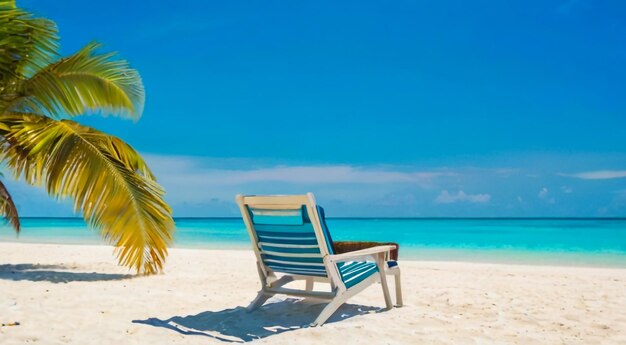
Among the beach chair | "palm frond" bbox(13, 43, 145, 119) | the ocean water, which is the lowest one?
the ocean water

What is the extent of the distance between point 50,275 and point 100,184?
1.57 metres

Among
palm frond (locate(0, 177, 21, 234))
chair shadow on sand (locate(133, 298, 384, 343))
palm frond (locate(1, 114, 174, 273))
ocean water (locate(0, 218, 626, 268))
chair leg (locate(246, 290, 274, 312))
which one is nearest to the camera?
chair shadow on sand (locate(133, 298, 384, 343))

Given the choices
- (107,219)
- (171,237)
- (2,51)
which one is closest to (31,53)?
(2,51)

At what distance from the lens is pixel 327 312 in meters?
4.43

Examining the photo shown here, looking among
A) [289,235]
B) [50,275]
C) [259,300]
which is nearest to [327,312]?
[289,235]

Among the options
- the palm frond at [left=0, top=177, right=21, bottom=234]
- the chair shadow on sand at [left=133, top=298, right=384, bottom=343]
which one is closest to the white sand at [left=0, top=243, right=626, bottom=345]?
the chair shadow on sand at [left=133, top=298, right=384, bottom=343]

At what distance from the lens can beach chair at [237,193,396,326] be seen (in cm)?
442

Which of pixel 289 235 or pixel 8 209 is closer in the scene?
pixel 289 235

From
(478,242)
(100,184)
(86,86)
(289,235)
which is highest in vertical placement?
(86,86)

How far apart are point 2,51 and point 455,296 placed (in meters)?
6.54

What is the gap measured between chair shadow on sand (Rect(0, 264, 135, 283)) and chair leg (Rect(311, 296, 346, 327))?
165 inches

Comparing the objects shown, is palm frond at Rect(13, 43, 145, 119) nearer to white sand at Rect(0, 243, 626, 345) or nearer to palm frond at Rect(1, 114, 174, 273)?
palm frond at Rect(1, 114, 174, 273)

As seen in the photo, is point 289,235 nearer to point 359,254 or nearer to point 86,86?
point 359,254

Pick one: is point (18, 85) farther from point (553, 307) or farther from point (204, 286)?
point (553, 307)
